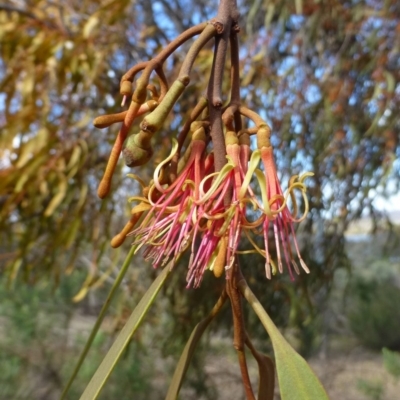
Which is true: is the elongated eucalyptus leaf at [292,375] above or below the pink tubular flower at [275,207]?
below

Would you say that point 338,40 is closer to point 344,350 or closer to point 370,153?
point 370,153

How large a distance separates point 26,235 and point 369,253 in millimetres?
2734

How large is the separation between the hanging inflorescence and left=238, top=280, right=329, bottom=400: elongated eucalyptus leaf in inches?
1.6

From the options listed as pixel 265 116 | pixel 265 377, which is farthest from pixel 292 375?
pixel 265 116

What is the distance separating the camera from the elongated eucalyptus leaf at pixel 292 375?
26cm

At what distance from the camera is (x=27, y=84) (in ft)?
4.05

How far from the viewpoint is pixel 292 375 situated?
27 cm

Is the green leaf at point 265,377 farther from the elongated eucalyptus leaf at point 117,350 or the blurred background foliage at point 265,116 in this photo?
the blurred background foliage at point 265,116

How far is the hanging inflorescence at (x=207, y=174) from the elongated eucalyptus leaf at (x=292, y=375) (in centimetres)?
4

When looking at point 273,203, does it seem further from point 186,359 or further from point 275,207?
point 186,359

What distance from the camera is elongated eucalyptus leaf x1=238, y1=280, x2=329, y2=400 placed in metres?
0.26

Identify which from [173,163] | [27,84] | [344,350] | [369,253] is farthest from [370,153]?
[369,253]

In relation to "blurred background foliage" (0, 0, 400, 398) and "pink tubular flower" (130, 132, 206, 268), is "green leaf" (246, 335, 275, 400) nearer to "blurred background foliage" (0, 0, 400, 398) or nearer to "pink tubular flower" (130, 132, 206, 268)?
"pink tubular flower" (130, 132, 206, 268)

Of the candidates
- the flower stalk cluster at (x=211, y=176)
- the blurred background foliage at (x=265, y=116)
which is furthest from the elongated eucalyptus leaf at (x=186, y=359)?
the blurred background foliage at (x=265, y=116)
